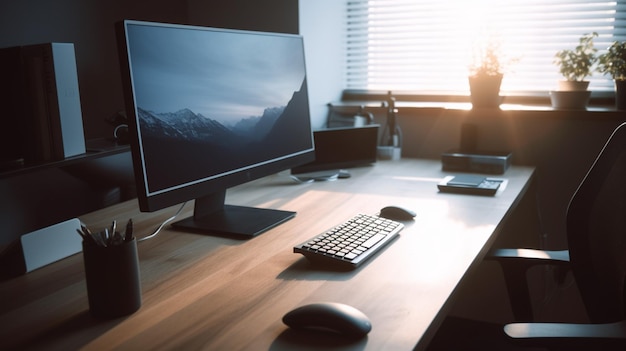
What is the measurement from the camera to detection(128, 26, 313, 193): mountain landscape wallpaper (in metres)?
1.14

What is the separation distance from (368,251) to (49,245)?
26.5 inches

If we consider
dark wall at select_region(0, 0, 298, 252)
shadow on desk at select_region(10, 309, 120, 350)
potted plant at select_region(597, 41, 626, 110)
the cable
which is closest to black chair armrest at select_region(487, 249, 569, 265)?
the cable

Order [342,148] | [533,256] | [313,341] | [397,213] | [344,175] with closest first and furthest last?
[313,341]
[533,256]
[397,213]
[344,175]
[342,148]

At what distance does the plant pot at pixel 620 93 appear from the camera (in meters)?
2.09

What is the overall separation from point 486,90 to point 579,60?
14.3 inches

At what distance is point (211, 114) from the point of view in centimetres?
130

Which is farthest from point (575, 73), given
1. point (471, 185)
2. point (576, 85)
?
point (471, 185)

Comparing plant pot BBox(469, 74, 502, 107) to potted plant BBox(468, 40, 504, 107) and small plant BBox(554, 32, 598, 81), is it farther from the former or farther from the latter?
small plant BBox(554, 32, 598, 81)

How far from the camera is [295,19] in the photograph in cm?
235

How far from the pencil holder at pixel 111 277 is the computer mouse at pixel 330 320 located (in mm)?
269

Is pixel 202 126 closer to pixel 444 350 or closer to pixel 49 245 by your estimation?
pixel 49 245

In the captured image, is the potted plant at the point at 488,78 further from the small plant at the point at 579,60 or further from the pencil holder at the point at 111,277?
the pencil holder at the point at 111,277

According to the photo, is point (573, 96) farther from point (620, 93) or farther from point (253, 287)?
point (253, 287)

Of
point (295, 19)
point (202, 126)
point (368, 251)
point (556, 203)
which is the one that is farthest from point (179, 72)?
point (556, 203)
